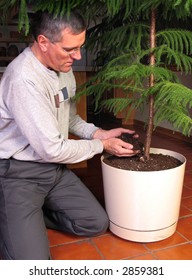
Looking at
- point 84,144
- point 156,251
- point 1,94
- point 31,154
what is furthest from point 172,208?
point 1,94

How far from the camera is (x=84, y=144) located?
50.9 inches

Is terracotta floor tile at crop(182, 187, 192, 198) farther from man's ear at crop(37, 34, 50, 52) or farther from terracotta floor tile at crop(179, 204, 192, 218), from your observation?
man's ear at crop(37, 34, 50, 52)

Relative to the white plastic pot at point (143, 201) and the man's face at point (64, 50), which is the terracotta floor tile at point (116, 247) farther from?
the man's face at point (64, 50)

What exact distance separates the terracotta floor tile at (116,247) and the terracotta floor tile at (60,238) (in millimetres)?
95

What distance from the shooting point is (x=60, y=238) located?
1449 millimetres

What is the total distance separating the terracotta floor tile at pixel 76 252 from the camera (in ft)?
4.24

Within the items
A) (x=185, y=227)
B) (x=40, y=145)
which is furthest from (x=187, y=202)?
(x=40, y=145)

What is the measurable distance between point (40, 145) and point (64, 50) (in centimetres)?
36

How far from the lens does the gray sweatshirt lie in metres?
1.12

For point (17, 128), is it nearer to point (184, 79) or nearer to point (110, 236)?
point (110, 236)

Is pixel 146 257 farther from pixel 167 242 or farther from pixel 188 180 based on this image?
pixel 188 180

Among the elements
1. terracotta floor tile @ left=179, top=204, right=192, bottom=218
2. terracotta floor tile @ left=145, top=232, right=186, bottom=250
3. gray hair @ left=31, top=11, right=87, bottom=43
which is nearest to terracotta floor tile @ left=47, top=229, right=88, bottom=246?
terracotta floor tile @ left=145, top=232, right=186, bottom=250

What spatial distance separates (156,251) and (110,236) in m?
0.23
